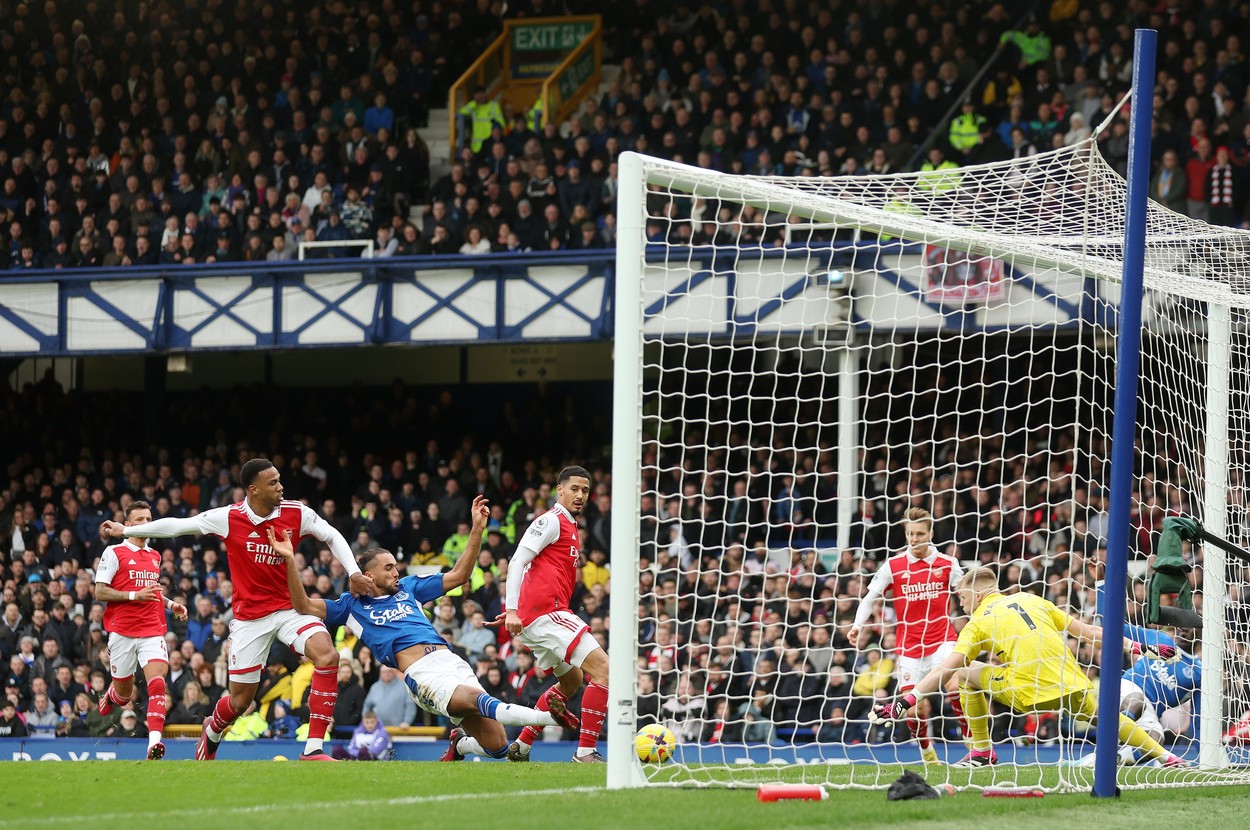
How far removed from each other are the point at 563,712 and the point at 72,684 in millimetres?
9343

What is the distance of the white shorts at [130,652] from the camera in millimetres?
12633

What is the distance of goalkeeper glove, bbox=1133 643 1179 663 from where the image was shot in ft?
33.3

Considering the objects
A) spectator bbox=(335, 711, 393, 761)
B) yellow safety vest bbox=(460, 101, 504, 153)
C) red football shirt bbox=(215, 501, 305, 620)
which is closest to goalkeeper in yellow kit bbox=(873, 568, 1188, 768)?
red football shirt bbox=(215, 501, 305, 620)

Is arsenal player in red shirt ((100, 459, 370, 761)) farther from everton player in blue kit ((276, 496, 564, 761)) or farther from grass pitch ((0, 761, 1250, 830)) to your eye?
grass pitch ((0, 761, 1250, 830))

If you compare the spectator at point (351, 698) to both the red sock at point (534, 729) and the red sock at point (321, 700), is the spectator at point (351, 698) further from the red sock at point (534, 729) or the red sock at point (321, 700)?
the red sock at point (534, 729)

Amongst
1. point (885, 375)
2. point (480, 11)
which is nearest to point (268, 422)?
point (480, 11)

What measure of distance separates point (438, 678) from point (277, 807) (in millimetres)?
2711

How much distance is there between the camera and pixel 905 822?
6703 mm

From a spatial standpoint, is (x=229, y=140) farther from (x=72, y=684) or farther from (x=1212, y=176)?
(x=1212, y=176)

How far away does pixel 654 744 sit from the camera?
8484mm

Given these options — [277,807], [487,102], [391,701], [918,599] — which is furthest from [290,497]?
[277,807]

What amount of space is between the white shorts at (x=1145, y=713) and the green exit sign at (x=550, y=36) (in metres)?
16.1

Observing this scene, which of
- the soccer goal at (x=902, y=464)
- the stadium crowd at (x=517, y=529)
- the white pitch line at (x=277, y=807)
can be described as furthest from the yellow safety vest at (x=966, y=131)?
the white pitch line at (x=277, y=807)

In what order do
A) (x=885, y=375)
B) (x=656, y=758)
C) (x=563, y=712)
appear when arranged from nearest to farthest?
(x=656, y=758), (x=563, y=712), (x=885, y=375)
